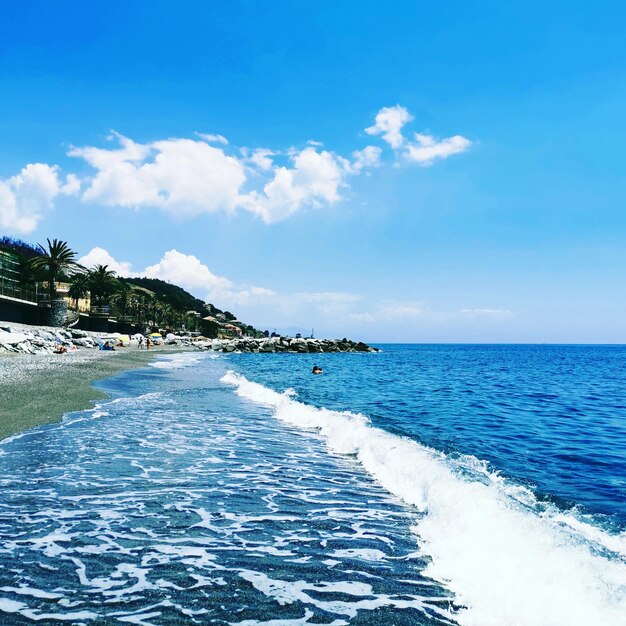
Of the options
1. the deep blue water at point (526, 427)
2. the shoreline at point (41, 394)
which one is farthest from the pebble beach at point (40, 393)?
the deep blue water at point (526, 427)

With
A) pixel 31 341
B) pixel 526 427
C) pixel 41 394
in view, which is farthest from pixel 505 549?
pixel 31 341

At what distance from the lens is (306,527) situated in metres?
7.39

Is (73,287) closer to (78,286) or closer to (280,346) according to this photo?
(78,286)

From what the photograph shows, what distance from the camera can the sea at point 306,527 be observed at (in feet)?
16.5

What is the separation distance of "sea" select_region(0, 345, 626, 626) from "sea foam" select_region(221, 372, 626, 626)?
28 mm

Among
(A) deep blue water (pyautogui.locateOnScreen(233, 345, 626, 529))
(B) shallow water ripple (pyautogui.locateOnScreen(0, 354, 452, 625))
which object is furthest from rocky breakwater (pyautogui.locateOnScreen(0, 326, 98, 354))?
(B) shallow water ripple (pyautogui.locateOnScreen(0, 354, 452, 625))

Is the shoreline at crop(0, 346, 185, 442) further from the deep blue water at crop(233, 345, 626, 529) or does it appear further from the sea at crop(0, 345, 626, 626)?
the deep blue water at crop(233, 345, 626, 529)

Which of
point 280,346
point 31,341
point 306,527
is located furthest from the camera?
point 280,346

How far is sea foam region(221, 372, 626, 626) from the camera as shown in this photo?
16.6 feet

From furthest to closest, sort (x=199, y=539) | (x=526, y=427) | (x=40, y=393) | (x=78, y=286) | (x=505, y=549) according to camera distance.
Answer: (x=78, y=286), (x=40, y=393), (x=526, y=427), (x=199, y=539), (x=505, y=549)

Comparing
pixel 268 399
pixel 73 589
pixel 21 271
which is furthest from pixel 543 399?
pixel 21 271

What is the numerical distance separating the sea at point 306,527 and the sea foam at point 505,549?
28 mm

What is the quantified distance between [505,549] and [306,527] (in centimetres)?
282

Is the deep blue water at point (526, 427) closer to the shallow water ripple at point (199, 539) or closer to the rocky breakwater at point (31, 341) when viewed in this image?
the shallow water ripple at point (199, 539)
